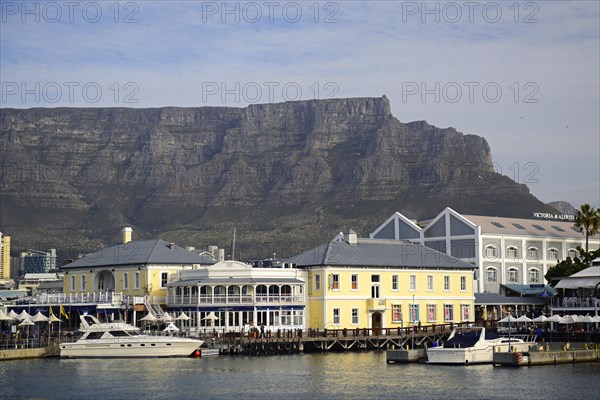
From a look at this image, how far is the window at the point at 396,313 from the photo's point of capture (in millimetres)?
96875

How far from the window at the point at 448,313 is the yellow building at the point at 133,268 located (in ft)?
73.2

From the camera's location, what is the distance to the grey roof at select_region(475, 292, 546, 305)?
114 m

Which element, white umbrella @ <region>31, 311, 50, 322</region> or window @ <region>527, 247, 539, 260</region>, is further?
window @ <region>527, 247, 539, 260</region>

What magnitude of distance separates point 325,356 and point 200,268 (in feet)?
55.3

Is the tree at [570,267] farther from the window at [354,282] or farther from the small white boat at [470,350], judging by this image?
the small white boat at [470,350]

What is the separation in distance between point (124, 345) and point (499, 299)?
4786cm

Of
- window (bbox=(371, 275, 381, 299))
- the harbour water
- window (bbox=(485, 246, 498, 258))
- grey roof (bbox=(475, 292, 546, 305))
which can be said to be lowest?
the harbour water

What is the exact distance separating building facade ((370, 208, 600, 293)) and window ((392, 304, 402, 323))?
1071 inches

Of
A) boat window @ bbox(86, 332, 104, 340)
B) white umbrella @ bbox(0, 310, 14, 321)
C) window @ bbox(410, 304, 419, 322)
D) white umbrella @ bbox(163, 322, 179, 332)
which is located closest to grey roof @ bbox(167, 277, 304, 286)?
white umbrella @ bbox(163, 322, 179, 332)

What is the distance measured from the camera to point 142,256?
99188 mm

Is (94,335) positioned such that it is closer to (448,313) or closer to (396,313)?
(396,313)

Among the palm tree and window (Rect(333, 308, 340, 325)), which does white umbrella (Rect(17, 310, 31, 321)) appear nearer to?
window (Rect(333, 308, 340, 325))

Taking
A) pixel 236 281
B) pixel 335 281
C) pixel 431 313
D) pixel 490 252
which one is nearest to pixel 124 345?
pixel 236 281

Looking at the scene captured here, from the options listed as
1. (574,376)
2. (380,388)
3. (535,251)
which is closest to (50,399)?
(380,388)
